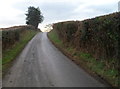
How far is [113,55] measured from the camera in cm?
1196

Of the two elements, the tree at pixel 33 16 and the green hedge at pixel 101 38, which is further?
the tree at pixel 33 16

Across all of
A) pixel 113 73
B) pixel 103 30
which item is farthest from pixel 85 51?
pixel 113 73

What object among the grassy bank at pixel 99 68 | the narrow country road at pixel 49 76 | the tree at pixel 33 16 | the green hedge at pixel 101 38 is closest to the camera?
the narrow country road at pixel 49 76

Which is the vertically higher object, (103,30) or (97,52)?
(103,30)

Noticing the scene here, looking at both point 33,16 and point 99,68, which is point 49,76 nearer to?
point 99,68

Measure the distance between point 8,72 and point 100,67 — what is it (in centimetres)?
473

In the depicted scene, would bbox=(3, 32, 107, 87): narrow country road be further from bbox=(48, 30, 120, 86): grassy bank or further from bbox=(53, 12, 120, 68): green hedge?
bbox=(53, 12, 120, 68): green hedge

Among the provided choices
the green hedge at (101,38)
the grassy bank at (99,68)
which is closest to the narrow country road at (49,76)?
the grassy bank at (99,68)

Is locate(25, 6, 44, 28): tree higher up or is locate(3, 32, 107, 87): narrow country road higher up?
locate(25, 6, 44, 28): tree

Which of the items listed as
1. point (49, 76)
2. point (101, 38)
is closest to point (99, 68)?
point (101, 38)

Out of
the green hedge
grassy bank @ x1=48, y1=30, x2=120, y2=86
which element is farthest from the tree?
grassy bank @ x1=48, y1=30, x2=120, y2=86

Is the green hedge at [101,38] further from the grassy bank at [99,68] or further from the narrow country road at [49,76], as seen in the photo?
the narrow country road at [49,76]

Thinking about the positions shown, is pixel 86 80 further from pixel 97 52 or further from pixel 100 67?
pixel 97 52

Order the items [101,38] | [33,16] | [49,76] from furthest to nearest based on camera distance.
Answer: [33,16] < [101,38] < [49,76]
